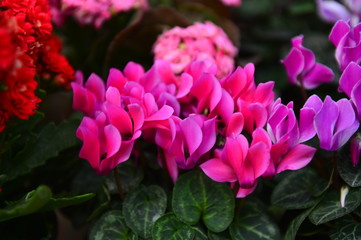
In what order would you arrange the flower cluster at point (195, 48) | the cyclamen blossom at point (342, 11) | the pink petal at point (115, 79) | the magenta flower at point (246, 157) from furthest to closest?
the cyclamen blossom at point (342, 11)
the flower cluster at point (195, 48)
the pink petal at point (115, 79)
the magenta flower at point (246, 157)

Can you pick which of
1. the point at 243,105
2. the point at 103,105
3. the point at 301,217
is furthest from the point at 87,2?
the point at 301,217

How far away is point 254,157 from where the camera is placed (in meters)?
0.67

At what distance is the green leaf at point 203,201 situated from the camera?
73 cm

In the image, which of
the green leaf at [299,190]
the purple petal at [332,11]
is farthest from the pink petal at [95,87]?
the purple petal at [332,11]

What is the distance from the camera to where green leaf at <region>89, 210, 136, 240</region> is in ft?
2.50

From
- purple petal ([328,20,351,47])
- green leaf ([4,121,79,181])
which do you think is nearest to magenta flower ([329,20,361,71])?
purple petal ([328,20,351,47])

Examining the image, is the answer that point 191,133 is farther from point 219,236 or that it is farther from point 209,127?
point 219,236

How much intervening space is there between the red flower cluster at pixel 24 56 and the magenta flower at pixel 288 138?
0.33 metres

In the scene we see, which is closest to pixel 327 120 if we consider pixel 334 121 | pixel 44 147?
pixel 334 121

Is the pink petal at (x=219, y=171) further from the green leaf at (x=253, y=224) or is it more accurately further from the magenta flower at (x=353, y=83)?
the magenta flower at (x=353, y=83)

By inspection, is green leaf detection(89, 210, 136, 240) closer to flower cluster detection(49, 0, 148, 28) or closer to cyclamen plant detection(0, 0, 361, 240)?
cyclamen plant detection(0, 0, 361, 240)

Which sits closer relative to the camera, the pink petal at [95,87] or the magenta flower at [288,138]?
the magenta flower at [288,138]

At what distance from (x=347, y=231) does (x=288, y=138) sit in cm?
18

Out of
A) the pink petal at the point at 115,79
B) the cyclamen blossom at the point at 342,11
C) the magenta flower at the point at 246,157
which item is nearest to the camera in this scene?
the magenta flower at the point at 246,157
